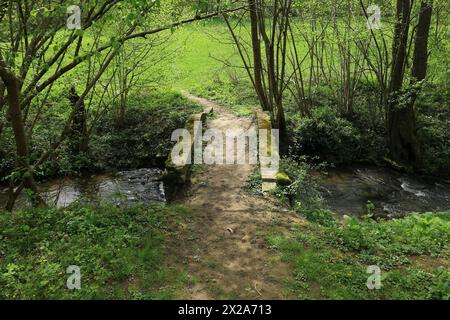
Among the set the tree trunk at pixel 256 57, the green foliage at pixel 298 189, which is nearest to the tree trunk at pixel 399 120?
the green foliage at pixel 298 189

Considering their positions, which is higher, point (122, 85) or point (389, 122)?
point (122, 85)

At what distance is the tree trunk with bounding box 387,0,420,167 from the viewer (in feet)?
40.7

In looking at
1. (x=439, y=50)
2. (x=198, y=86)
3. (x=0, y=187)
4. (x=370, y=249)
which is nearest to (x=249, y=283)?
(x=370, y=249)

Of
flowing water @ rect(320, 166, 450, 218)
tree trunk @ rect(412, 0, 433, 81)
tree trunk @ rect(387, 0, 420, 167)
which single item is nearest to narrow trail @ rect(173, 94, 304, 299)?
flowing water @ rect(320, 166, 450, 218)

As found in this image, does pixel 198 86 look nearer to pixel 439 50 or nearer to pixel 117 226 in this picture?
pixel 439 50

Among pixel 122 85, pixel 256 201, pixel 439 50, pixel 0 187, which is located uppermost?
pixel 439 50

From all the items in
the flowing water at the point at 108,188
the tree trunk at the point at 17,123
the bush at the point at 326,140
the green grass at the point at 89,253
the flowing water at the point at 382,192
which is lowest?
the flowing water at the point at 382,192

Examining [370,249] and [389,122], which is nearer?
[370,249]

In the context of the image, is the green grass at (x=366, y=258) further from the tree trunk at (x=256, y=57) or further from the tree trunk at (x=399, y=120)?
the tree trunk at (x=256, y=57)

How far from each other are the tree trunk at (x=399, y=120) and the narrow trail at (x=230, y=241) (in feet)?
19.3

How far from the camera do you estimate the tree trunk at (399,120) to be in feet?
40.7

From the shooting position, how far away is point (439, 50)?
1380 cm

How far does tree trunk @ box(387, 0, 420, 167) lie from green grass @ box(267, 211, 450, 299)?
601cm

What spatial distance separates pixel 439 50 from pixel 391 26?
2621 mm
